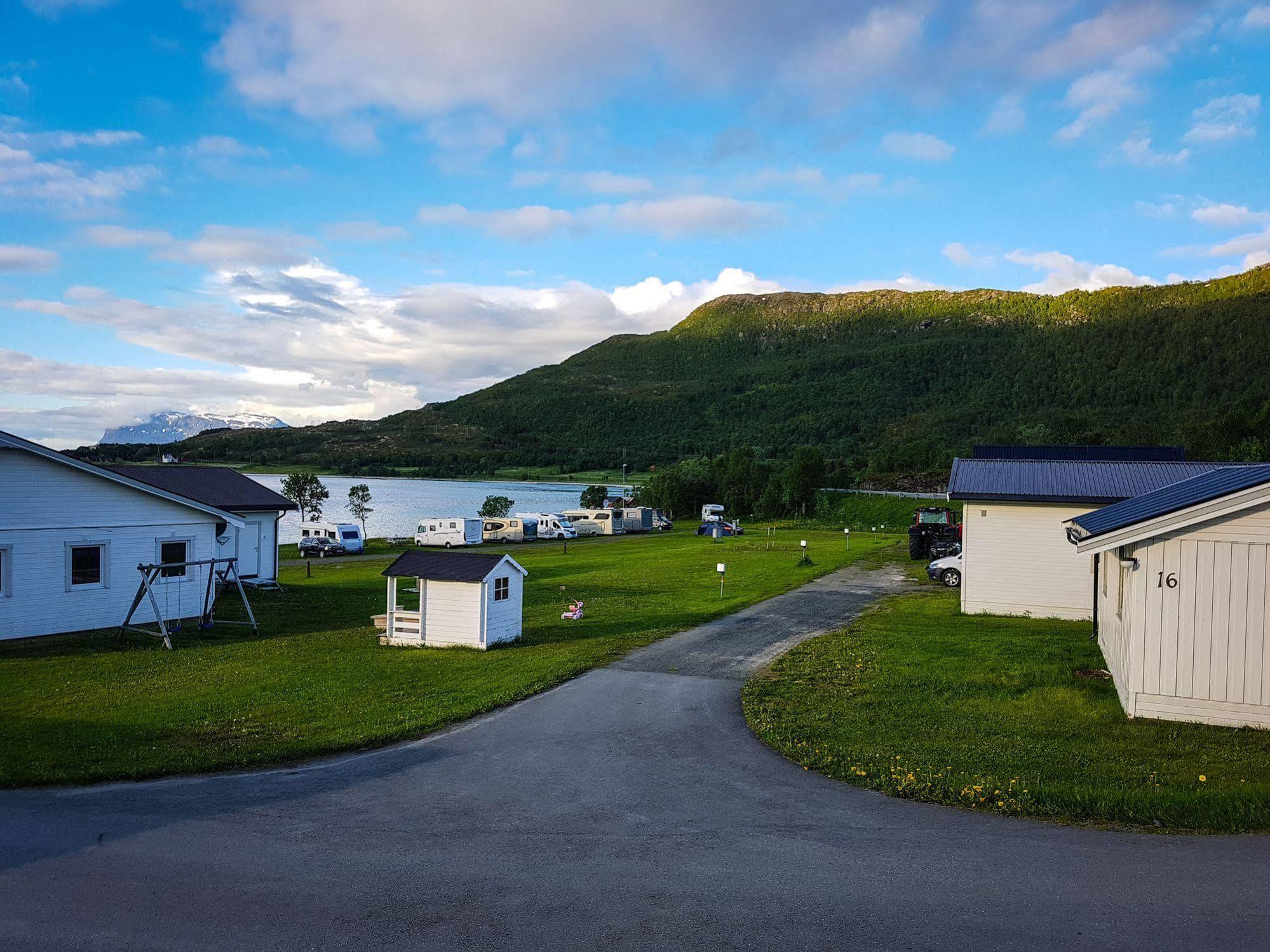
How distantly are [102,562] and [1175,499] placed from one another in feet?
69.9

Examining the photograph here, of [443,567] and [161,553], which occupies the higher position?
[443,567]

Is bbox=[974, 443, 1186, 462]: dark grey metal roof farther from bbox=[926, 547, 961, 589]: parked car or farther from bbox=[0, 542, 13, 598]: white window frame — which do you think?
bbox=[0, 542, 13, 598]: white window frame

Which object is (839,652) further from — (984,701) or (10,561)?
(10,561)

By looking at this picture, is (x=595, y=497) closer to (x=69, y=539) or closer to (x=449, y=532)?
(x=449, y=532)

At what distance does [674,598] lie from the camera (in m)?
24.4

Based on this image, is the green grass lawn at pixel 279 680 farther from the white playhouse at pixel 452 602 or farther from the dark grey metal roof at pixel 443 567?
the dark grey metal roof at pixel 443 567

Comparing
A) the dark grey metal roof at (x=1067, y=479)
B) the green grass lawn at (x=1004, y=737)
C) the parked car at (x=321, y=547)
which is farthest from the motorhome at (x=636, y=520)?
the green grass lawn at (x=1004, y=737)

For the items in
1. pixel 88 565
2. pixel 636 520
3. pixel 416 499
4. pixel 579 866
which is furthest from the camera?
pixel 416 499

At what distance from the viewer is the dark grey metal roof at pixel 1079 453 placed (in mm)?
24562

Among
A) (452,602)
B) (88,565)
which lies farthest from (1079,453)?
(88,565)

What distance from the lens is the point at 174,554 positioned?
67.5ft

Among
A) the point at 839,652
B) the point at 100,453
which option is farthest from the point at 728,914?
the point at 100,453

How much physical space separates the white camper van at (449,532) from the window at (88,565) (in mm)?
29383

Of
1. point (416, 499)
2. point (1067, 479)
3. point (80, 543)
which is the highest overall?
point (1067, 479)
